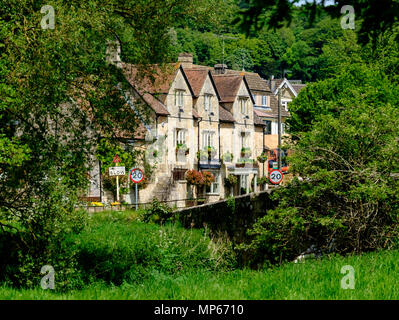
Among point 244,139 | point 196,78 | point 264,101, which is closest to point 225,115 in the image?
point 244,139

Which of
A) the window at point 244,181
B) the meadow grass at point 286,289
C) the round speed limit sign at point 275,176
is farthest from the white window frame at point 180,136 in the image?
the meadow grass at point 286,289

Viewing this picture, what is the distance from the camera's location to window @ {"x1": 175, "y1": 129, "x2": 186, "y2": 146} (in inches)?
1993

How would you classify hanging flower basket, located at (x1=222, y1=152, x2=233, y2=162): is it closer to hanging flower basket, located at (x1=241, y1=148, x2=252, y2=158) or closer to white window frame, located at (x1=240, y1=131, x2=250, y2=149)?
hanging flower basket, located at (x1=241, y1=148, x2=252, y2=158)

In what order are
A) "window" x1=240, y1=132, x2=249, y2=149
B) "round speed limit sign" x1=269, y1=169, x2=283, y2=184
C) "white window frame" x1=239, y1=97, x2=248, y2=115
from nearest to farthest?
"round speed limit sign" x1=269, y1=169, x2=283, y2=184
"white window frame" x1=239, y1=97, x2=248, y2=115
"window" x1=240, y1=132, x2=249, y2=149

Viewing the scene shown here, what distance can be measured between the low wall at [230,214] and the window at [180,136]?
18534 millimetres

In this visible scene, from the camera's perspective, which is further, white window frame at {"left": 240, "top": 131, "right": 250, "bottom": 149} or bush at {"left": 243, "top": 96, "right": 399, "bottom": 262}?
white window frame at {"left": 240, "top": 131, "right": 250, "bottom": 149}

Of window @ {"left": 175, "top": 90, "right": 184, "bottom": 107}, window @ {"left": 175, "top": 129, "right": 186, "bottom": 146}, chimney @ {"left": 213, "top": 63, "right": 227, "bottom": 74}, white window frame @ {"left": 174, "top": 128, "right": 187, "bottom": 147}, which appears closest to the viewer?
window @ {"left": 175, "top": 90, "right": 184, "bottom": 107}

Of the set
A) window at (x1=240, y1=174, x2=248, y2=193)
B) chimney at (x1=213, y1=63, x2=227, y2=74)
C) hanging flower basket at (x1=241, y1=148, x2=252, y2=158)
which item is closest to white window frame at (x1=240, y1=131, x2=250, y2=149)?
hanging flower basket at (x1=241, y1=148, x2=252, y2=158)

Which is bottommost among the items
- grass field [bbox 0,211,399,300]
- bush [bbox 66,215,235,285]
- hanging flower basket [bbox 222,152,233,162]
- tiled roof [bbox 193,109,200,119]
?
bush [bbox 66,215,235,285]

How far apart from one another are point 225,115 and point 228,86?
320 centimetres

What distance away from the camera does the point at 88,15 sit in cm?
1630

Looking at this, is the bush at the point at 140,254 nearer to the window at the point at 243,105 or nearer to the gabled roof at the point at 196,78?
the gabled roof at the point at 196,78

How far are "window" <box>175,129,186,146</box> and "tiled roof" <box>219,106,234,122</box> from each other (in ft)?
17.7
